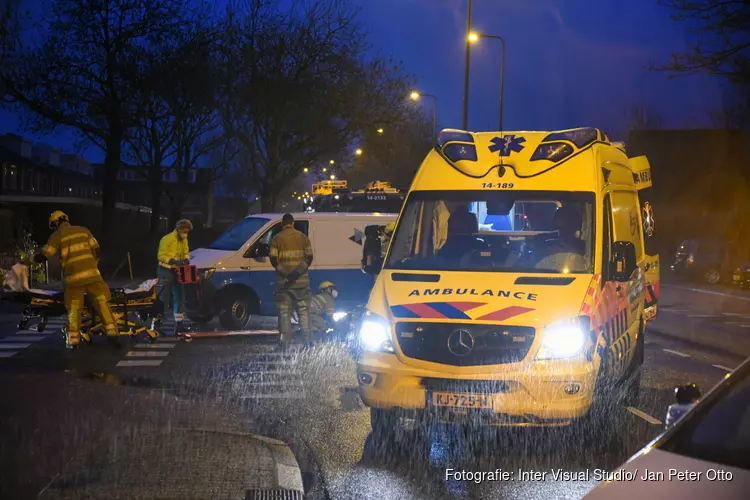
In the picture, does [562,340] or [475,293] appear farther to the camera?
[475,293]

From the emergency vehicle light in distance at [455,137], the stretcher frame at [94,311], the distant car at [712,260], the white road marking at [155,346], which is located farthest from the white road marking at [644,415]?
the distant car at [712,260]

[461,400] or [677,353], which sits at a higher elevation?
[461,400]

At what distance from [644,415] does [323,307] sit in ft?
22.1

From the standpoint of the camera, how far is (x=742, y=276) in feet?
93.7

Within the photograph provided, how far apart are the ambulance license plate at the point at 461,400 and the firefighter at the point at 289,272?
6.41 metres

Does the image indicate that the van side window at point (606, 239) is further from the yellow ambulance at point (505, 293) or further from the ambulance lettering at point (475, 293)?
the ambulance lettering at point (475, 293)

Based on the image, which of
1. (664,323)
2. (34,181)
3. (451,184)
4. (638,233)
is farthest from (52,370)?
(34,181)

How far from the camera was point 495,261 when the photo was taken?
8.13 meters

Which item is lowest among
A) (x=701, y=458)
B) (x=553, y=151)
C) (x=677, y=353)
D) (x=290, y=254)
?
(x=677, y=353)

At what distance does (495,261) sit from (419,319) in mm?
1395

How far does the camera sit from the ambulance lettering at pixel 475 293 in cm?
713

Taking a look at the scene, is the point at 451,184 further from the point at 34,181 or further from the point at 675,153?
the point at 34,181

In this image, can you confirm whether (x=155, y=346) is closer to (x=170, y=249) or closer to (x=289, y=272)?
(x=170, y=249)

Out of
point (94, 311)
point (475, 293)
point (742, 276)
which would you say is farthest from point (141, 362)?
point (742, 276)
